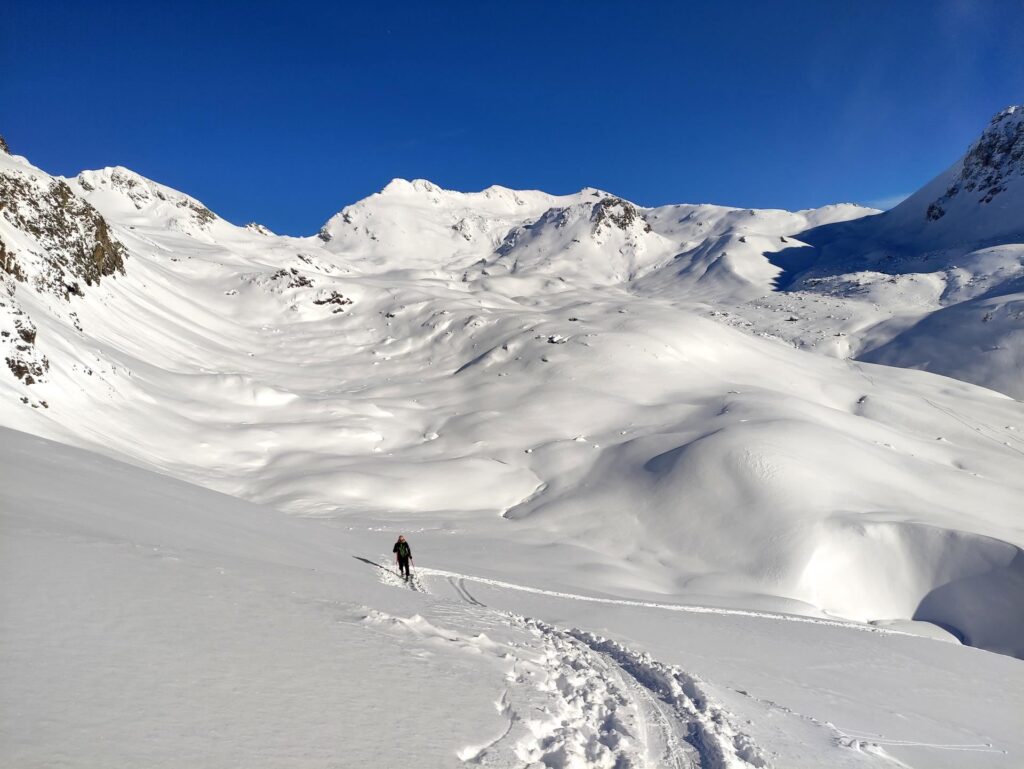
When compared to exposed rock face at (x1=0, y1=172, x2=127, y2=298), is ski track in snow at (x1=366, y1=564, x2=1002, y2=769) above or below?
below

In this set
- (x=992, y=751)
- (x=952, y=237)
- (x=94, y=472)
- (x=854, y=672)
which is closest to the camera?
(x=992, y=751)

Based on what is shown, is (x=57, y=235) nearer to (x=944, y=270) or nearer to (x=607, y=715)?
(x=607, y=715)

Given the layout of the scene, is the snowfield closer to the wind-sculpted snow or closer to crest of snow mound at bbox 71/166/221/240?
the wind-sculpted snow

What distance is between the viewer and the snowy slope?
464 centimetres

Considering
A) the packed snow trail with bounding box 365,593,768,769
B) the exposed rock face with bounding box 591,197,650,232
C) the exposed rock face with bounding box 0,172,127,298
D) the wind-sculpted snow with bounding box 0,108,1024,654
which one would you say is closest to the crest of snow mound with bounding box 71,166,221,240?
the wind-sculpted snow with bounding box 0,108,1024,654

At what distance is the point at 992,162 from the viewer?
134 meters

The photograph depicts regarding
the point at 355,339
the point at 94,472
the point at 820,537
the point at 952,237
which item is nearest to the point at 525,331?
the point at 355,339

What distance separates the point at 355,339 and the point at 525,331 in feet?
91.9

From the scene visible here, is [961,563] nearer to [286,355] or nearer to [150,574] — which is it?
[150,574]

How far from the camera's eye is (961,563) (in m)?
23.5

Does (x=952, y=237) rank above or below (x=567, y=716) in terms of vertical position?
above

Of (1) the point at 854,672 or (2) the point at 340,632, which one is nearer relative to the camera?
(2) the point at 340,632

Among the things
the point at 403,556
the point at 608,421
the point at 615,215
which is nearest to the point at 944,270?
the point at 608,421

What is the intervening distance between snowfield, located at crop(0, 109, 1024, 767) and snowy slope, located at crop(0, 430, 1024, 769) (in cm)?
4
